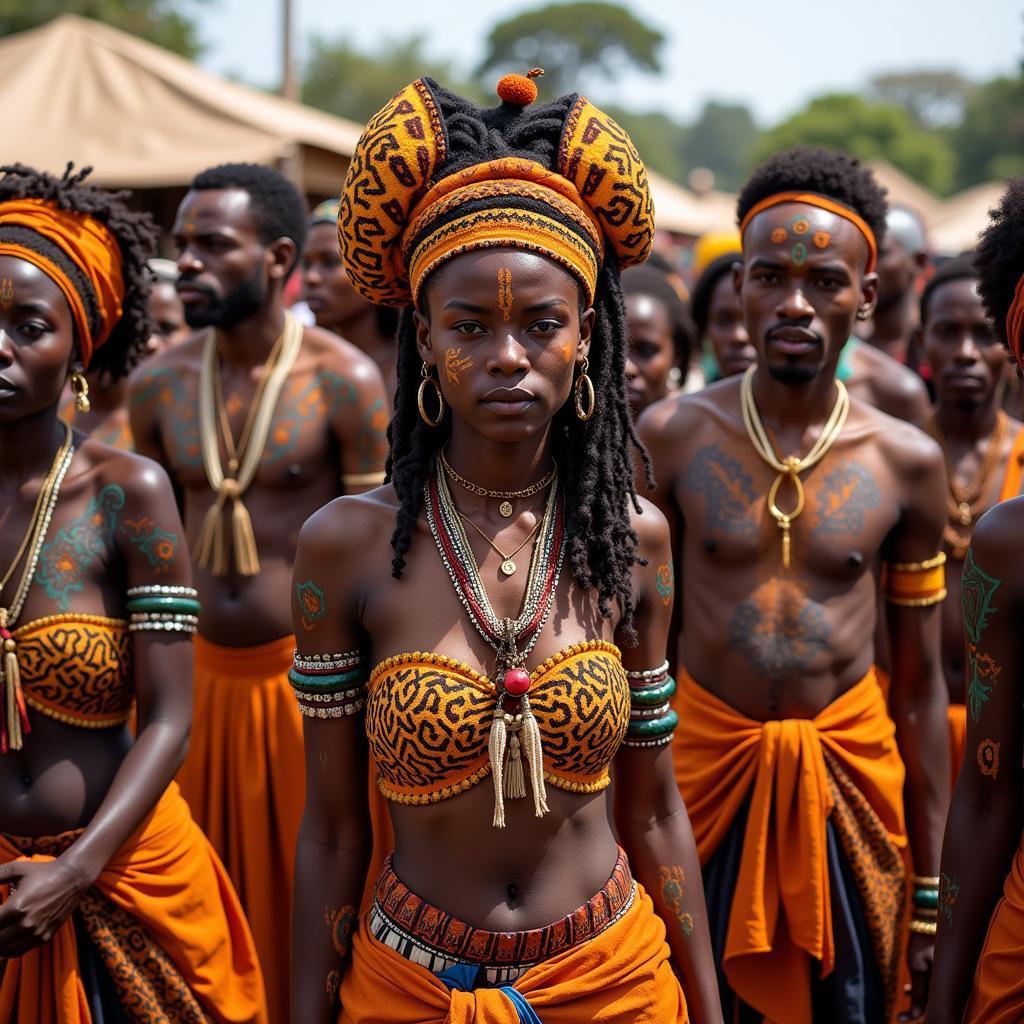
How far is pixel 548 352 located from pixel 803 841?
7.14 feet

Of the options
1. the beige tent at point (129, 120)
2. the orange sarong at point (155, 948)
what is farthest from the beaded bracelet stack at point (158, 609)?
the beige tent at point (129, 120)

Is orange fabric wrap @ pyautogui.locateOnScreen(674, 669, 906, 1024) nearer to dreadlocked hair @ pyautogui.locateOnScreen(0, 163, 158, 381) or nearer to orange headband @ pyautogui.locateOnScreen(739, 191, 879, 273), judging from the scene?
orange headband @ pyautogui.locateOnScreen(739, 191, 879, 273)

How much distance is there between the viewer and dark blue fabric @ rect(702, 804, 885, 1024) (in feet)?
14.2

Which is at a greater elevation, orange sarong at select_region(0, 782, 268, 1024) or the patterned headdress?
the patterned headdress

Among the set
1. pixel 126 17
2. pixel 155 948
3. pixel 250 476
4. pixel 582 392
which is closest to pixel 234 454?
pixel 250 476

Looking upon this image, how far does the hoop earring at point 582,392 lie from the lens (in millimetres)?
3021

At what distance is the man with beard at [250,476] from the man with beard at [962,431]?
2338mm

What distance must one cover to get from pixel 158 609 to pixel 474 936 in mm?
1295

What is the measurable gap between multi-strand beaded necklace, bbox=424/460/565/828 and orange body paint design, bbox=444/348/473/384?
32cm

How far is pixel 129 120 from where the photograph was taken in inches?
472

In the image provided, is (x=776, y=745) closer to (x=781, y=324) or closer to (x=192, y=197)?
(x=781, y=324)

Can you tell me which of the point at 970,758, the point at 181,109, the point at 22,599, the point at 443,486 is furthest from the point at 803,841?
the point at 181,109

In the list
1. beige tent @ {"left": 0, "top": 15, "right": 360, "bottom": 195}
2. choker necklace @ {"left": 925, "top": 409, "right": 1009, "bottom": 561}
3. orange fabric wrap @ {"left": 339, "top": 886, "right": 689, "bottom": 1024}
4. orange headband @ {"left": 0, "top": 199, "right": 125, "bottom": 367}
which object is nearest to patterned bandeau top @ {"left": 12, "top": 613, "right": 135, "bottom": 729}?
orange headband @ {"left": 0, "top": 199, "right": 125, "bottom": 367}

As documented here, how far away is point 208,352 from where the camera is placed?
19.1 feet
